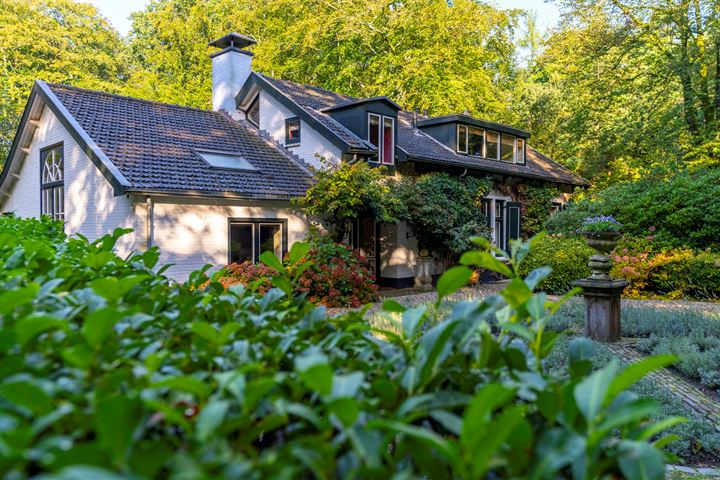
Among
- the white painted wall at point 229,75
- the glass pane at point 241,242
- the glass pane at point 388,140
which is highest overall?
the white painted wall at point 229,75

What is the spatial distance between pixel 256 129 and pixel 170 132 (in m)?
2.84

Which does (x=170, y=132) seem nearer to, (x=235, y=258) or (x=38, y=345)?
(x=235, y=258)

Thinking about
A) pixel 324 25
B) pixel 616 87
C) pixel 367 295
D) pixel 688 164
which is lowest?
pixel 367 295

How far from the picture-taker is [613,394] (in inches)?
33.3

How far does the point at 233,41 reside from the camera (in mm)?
15570

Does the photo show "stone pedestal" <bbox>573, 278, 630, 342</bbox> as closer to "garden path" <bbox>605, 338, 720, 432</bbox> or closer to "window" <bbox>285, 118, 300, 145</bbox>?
"garden path" <bbox>605, 338, 720, 432</bbox>

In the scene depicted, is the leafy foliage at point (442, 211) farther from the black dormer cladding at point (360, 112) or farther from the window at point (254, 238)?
the window at point (254, 238)

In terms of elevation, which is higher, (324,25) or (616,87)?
(324,25)

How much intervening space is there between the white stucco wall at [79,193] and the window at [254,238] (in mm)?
2074

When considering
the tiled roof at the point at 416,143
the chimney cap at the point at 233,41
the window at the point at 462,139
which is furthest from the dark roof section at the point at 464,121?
the chimney cap at the point at 233,41

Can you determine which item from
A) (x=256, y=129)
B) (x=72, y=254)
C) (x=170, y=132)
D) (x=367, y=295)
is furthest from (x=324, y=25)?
(x=72, y=254)

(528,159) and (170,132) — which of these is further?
(528,159)

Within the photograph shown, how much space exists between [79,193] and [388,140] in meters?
7.66

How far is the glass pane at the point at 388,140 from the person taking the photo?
1393cm
